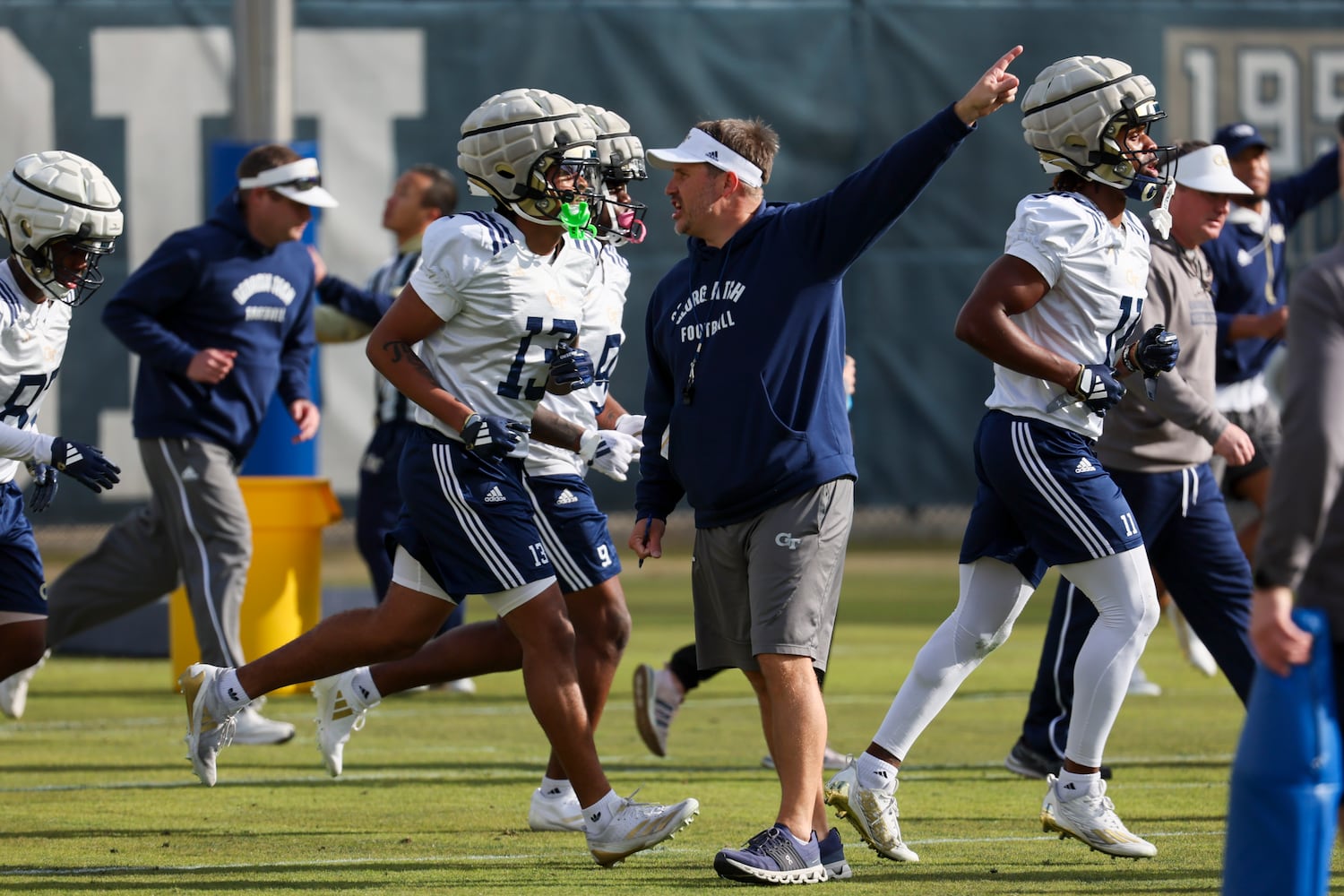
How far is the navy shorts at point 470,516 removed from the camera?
5.78 meters

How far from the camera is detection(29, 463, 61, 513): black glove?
626cm

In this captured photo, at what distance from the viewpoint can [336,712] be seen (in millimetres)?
6711

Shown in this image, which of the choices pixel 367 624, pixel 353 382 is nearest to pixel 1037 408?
pixel 367 624

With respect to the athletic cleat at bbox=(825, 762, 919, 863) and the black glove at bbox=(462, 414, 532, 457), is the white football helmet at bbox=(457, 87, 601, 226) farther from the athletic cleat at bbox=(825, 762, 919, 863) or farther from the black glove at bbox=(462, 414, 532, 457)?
the athletic cleat at bbox=(825, 762, 919, 863)

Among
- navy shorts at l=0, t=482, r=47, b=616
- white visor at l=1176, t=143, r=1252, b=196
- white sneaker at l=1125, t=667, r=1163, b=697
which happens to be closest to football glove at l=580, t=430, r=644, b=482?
navy shorts at l=0, t=482, r=47, b=616

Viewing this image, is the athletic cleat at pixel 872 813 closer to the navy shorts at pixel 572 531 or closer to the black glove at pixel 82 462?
the navy shorts at pixel 572 531

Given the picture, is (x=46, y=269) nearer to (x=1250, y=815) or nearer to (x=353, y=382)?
(x=1250, y=815)

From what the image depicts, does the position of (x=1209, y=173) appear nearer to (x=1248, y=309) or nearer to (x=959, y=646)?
(x=1248, y=309)

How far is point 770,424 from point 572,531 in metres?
0.97

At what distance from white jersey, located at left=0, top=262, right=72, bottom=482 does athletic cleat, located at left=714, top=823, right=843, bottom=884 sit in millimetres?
2385

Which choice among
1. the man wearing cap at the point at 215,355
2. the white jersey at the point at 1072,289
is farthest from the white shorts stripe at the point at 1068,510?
the man wearing cap at the point at 215,355

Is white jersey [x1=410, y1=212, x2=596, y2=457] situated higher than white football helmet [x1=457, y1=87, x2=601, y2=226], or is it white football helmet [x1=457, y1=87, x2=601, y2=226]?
white football helmet [x1=457, y1=87, x2=601, y2=226]

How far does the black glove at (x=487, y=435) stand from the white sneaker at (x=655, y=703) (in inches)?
89.6

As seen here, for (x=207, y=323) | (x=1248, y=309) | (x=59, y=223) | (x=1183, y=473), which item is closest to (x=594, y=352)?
(x=59, y=223)
